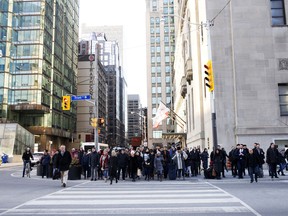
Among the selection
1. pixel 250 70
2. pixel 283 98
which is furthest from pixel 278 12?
pixel 283 98

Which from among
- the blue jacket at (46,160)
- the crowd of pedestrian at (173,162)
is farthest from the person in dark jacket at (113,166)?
the blue jacket at (46,160)

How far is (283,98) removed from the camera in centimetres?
2548

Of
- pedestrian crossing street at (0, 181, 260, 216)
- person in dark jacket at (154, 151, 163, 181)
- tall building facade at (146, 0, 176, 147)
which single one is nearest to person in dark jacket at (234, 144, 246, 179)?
person in dark jacket at (154, 151, 163, 181)

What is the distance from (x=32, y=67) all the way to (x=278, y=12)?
5221 cm

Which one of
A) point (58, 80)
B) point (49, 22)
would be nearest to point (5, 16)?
point (49, 22)

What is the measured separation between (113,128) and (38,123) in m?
86.8

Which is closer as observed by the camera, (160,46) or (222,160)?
(222,160)

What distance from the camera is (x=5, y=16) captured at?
6378cm

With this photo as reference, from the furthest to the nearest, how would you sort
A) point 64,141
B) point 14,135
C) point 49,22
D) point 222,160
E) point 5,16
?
1. point 64,141
2. point 49,22
3. point 5,16
4. point 14,135
5. point 222,160

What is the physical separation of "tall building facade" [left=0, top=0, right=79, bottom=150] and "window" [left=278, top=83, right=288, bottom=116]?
50.0 meters

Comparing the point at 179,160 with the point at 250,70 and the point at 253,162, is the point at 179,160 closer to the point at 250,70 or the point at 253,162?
the point at 253,162

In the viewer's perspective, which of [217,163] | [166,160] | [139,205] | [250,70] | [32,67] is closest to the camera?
[139,205]

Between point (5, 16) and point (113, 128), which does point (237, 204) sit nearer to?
point (5, 16)

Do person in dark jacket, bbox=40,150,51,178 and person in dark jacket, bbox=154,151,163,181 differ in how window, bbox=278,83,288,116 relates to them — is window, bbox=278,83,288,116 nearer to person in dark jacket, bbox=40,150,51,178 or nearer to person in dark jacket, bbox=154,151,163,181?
person in dark jacket, bbox=154,151,163,181
